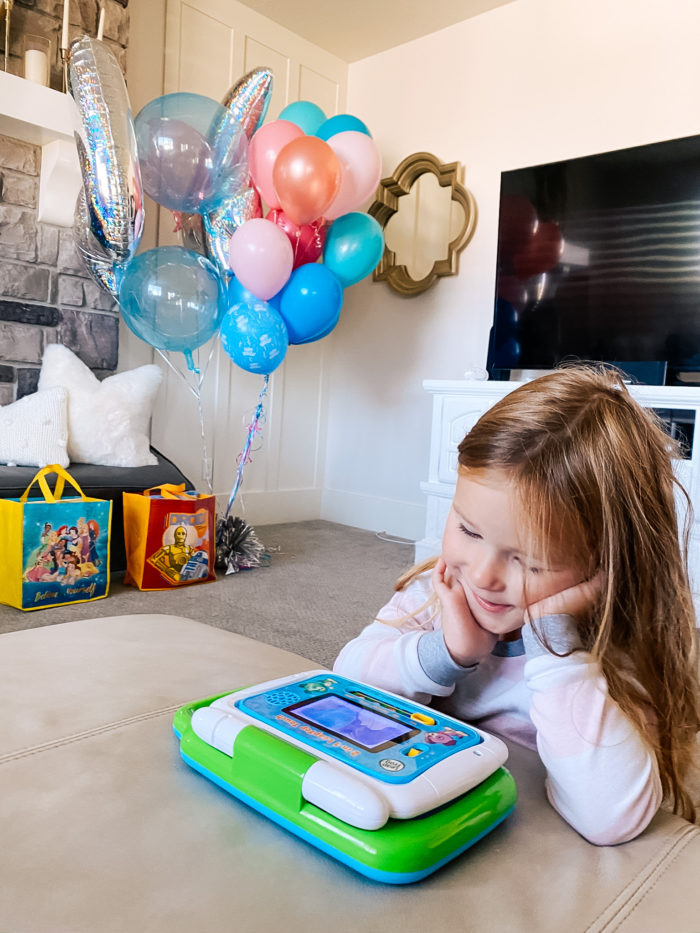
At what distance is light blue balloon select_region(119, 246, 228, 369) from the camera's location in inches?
87.3

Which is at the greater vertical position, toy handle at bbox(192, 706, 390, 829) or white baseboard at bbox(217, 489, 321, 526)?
toy handle at bbox(192, 706, 390, 829)

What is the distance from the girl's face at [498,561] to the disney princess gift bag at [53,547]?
5.35 feet

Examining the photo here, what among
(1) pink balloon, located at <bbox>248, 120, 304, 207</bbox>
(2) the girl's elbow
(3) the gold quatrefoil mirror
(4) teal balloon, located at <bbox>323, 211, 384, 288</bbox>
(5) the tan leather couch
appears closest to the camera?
(5) the tan leather couch

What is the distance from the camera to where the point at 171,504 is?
222cm

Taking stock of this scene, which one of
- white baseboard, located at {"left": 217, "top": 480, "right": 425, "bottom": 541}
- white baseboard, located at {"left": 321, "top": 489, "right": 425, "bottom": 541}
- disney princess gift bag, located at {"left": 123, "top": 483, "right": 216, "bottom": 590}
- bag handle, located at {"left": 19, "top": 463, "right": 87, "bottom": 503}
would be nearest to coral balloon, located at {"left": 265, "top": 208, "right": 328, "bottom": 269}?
disney princess gift bag, located at {"left": 123, "top": 483, "right": 216, "bottom": 590}

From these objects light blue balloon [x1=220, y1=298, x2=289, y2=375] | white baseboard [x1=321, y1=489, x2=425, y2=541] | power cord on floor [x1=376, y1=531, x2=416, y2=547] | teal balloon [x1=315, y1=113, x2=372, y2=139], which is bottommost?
power cord on floor [x1=376, y1=531, x2=416, y2=547]

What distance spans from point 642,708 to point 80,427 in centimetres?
216

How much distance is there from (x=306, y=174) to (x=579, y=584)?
6.39ft

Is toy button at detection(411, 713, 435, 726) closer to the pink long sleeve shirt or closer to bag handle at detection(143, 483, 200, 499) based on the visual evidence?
the pink long sleeve shirt

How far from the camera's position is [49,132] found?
94.0 inches

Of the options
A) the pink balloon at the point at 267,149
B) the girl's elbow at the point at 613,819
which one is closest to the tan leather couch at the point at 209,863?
the girl's elbow at the point at 613,819

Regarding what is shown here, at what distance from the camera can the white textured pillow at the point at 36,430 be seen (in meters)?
2.28

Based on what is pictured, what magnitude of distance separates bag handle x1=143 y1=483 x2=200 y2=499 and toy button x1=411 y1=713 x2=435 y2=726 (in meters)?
1.77

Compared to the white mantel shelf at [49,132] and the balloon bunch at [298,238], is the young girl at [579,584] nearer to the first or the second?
the balloon bunch at [298,238]
